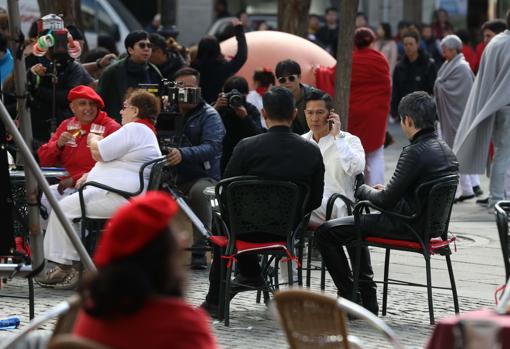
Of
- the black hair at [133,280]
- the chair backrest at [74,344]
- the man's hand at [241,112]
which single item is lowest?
the man's hand at [241,112]

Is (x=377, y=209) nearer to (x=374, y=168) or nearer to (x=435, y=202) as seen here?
(x=435, y=202)

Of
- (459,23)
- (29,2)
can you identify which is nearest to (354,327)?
(29,2)

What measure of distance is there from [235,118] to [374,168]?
2.81 metres

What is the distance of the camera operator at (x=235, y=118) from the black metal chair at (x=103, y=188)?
5.14 ft

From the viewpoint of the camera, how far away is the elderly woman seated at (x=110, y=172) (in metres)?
8.95

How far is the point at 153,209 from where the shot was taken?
12.8 ft

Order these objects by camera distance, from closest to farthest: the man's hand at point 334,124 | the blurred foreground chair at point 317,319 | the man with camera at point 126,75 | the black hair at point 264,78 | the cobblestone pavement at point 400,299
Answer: the blurred foreground chair at point 317,319 < the cobblestone pavement at point 400,299 < the man's hand at point 334,124 < the man with camera at point 126,75 < the black hair at point 264,78

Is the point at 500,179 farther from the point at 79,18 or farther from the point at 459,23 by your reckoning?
the point at 459,23

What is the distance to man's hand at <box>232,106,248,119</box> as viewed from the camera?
1057cm

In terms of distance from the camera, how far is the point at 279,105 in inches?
316

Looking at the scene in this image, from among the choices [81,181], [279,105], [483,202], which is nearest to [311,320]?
[279,105]

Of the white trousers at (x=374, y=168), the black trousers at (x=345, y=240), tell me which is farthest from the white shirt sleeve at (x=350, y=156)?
the white trousers at (x=374, y=168)

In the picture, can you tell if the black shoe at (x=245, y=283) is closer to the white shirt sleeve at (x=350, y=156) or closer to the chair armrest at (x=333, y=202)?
the chair armrest at (x=333, y=202)

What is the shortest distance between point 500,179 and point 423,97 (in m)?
5.67
